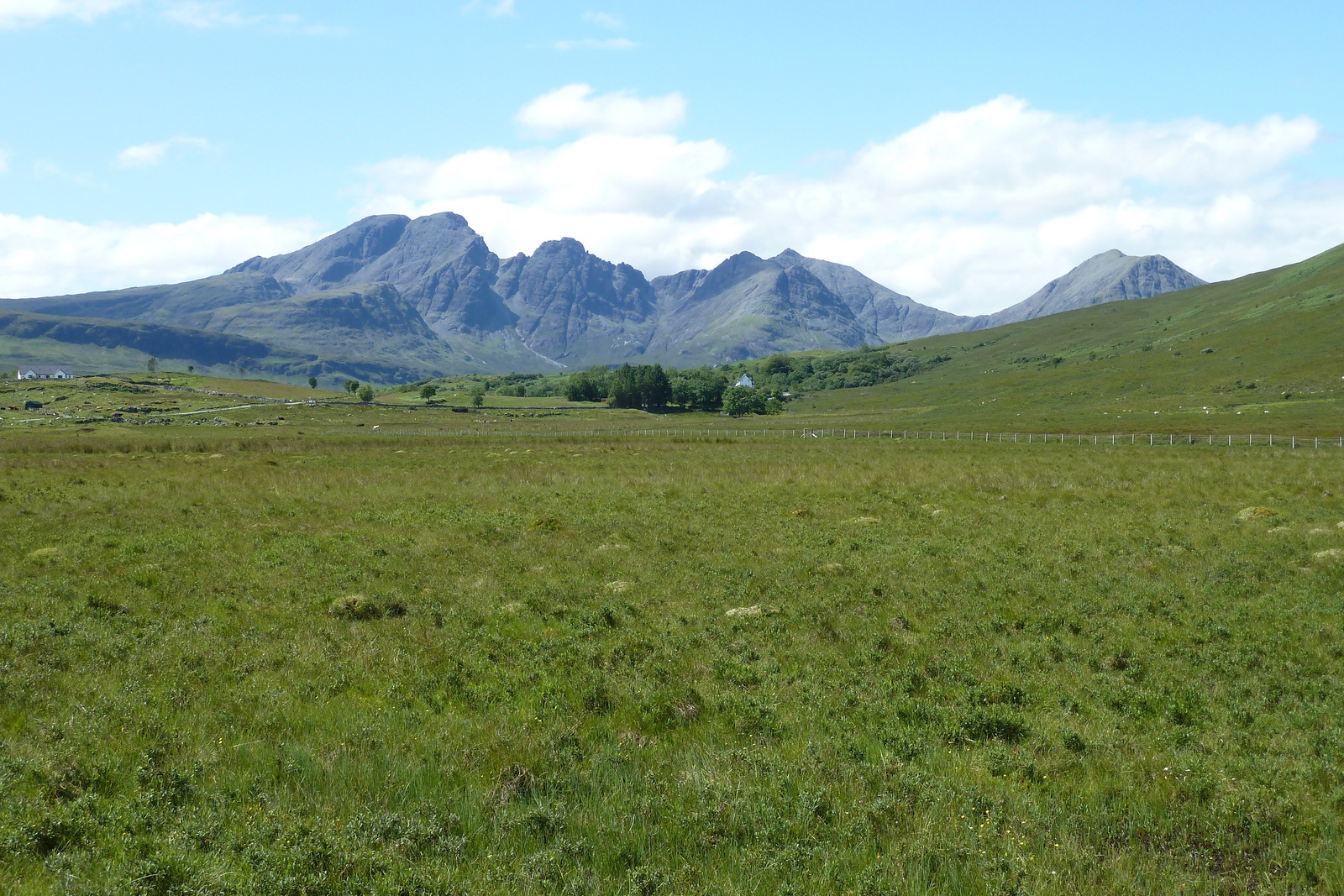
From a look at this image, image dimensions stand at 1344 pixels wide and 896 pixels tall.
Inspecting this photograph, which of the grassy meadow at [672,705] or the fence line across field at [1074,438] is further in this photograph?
the fence line across field at [1074,438]

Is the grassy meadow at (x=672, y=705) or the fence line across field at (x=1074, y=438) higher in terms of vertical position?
the fence line across field at (x=1074, y=438)

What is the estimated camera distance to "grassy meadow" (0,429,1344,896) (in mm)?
8695

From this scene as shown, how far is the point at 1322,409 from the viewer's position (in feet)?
391

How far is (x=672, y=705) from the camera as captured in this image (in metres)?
13.4

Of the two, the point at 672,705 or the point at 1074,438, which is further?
the point at 1074,438

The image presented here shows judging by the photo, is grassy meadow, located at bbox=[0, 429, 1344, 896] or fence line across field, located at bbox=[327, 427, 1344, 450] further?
fence line across field, located at bbox=[327, 427, 1344, 450]

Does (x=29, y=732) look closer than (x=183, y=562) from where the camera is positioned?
Yes

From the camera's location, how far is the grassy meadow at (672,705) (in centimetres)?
870

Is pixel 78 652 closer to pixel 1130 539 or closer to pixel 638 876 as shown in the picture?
pixel 638 876

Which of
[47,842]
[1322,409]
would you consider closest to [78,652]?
[47,842]

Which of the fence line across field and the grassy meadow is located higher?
the fence line across field

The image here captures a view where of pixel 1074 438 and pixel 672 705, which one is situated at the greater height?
pixel 1074 438

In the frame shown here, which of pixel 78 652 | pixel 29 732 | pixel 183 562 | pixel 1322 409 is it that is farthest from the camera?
pixel 1322 409

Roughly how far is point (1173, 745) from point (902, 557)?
13.0 metres
